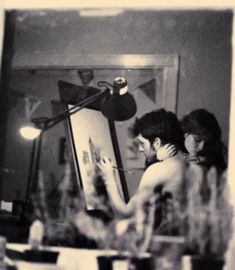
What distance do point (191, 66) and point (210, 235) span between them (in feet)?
1.37

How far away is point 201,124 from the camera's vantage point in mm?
1107

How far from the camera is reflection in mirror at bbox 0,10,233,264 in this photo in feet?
3.65

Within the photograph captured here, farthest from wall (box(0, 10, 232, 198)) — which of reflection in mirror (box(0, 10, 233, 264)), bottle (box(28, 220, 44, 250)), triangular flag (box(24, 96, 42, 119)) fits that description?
bottle (box(28, 220, 44, 250))

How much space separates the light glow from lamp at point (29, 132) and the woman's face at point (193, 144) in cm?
37

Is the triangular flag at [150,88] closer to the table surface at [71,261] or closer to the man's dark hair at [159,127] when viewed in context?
the man's dark hair at [159,127]

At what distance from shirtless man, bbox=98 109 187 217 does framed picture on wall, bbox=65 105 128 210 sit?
0.07ft

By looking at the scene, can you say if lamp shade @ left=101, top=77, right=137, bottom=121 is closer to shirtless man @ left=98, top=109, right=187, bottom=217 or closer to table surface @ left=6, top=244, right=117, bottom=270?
shirtless man @ left=98, top=109, right=187, bottom=217

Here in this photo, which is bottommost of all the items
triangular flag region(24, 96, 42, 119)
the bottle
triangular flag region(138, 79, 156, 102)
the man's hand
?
the bottle

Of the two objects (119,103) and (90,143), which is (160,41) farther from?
(90,143)

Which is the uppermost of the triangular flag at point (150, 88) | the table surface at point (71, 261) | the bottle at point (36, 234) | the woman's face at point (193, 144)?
the triangular flag at point (150, 88)

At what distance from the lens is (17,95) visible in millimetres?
1165

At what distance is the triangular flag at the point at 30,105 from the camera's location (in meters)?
1.15

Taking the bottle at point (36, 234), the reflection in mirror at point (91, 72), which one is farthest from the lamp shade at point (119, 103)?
the bottle at point (36, 234)

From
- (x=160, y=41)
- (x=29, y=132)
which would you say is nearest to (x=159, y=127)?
(x=160, y=41)
